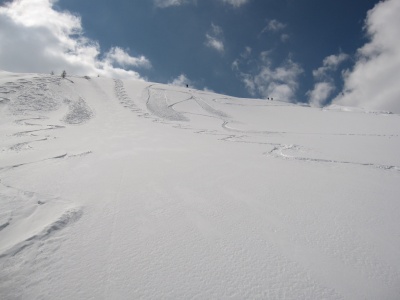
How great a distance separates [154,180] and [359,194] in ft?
9.28

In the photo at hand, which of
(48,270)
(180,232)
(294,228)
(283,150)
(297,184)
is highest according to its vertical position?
(283,150)

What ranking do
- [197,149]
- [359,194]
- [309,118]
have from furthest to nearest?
[309,118] → [197,149] → [359,194]

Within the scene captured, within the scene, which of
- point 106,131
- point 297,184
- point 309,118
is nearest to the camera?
point 297,184

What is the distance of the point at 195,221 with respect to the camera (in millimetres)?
2621

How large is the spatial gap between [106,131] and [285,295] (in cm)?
685

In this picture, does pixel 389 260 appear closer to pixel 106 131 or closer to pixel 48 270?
pixel 48 270

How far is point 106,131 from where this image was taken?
749 centimetres

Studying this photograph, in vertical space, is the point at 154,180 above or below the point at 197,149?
below

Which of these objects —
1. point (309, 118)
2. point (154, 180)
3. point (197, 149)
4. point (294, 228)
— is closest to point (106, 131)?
point (197, 149)

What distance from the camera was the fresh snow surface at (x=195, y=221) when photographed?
1816 millimetres

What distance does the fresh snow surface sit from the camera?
1.82 m

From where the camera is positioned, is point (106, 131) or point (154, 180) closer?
point (154, 180)

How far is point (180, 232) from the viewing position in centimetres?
242

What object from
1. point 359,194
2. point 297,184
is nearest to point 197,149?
point 297,184
